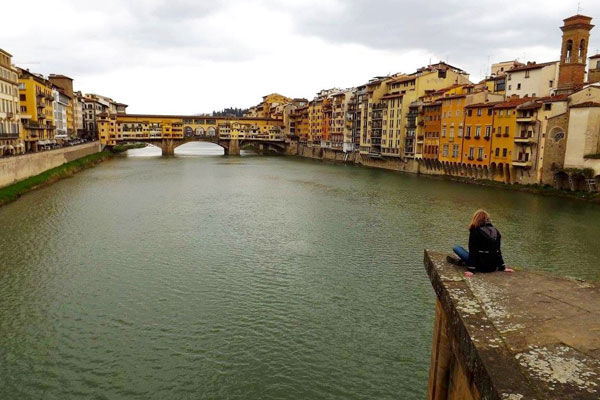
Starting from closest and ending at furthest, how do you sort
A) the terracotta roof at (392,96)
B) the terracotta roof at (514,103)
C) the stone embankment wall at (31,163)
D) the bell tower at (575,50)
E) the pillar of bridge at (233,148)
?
the stone embankment wall at (31,163) → the terracotta roof at (514,103) → the bell tower at (575,50) → the terracotta roof at (392,96) → the pillar of bridge at (233,148)

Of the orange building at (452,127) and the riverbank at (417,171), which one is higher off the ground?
the orange building at (452,127)

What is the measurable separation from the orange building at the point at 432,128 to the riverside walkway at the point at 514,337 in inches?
1978

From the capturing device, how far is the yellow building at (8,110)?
43.4 m

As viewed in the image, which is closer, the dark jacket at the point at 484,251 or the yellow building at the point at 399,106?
the dark jacket at the point at 484,251

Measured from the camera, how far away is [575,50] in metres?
45.2

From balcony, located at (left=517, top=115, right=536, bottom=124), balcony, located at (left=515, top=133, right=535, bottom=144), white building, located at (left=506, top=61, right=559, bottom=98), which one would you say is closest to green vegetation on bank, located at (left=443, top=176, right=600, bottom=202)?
balcony, located at (left=515, top=133, right=535, bottom=144)

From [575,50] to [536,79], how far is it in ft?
14.0

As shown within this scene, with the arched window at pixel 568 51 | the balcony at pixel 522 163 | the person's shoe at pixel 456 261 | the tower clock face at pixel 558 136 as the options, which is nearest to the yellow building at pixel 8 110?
the person's shoe at pixel 456 261

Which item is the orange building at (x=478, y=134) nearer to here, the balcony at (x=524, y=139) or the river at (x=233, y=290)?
the balcony at (x=524, y=139)

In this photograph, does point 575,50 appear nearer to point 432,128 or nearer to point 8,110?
point 432,128

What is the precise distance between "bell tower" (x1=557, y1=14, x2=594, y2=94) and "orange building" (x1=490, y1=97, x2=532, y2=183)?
6.79 metres

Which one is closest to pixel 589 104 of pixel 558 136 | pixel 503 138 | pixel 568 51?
pixel 558 136

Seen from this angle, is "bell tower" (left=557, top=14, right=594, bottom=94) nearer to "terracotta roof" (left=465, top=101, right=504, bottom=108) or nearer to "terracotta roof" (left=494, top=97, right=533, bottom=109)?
"terracotta roof" (left=494, top=97, right=533, bottom=109)

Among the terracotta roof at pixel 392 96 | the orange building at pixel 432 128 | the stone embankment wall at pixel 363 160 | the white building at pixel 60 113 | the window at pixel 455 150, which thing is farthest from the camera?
the white building at pixel 60 113
